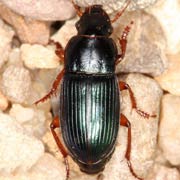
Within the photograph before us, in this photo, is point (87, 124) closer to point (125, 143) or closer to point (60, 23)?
point (125, 143)

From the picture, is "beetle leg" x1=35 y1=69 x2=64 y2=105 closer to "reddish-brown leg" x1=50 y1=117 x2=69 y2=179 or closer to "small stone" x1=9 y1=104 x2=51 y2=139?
"small stone" x1=9 y1=104 x2=51 y2=139

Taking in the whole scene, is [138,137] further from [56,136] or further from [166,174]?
[56,136]

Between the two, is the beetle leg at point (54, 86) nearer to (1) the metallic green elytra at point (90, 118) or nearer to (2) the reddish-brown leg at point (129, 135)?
(1) the metallic green elytra at point (90, 118)

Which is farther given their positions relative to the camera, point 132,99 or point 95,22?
point 132,99

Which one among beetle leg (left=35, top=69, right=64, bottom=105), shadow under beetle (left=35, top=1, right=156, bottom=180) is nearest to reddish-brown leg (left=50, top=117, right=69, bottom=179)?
shadow under beetle (left=35, top=1, right=156, bottom=180)

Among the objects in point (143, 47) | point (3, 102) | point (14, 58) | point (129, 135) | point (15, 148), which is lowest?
point (15, 148)

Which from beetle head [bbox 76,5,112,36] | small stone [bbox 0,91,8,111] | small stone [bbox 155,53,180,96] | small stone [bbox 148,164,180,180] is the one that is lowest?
small stone [bbox 148,164,180,180]

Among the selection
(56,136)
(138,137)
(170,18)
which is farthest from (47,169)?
(170,18)
